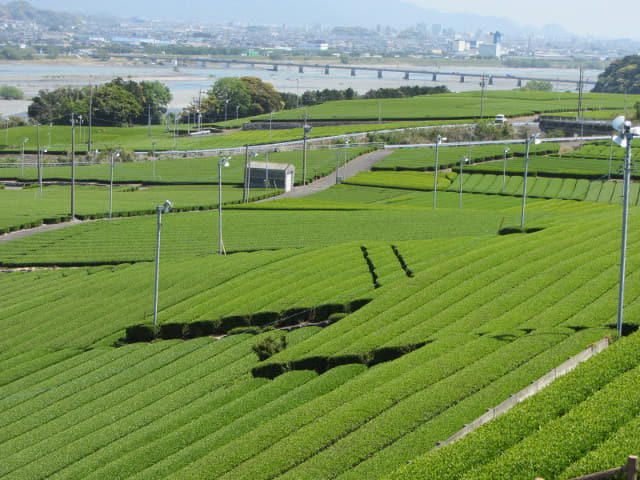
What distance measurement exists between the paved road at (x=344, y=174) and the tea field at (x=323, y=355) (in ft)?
98.8

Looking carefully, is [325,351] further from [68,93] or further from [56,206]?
[68,93]

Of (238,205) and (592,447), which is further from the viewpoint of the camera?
(238,205)

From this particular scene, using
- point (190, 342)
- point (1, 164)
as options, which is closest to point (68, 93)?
point (1, 164)

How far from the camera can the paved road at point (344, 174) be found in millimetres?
89188

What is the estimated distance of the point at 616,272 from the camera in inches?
A: 1325

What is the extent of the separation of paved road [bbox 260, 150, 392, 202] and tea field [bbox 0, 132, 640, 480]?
30104mm

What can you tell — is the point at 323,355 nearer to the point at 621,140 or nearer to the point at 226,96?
the point at 621,140

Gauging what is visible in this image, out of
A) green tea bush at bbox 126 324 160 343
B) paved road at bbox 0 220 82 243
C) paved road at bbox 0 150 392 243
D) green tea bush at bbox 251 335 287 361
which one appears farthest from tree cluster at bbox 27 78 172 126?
green tea bush at bbox 251 335 287 361

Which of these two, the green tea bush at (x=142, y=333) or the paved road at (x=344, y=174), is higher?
the paved road at (x=344, y=174)

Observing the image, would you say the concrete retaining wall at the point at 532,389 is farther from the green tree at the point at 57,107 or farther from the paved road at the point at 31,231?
the green tree at the point at 57,107

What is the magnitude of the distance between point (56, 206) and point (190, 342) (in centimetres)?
4724

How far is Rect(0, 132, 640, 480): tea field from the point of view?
1961 cm

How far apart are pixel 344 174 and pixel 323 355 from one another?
70238mm

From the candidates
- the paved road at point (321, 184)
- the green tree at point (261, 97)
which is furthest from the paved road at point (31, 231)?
the green tree at point (261, 97)
